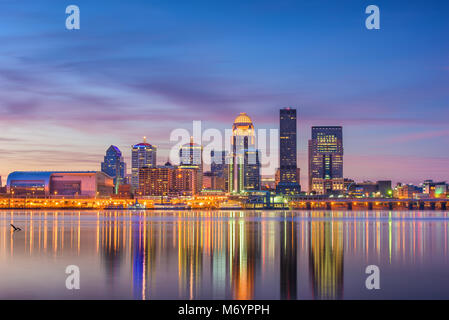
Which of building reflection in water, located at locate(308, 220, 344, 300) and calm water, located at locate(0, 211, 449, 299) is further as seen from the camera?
calm water, located at locate(0, 211, 449, 299)

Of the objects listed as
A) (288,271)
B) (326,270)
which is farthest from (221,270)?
(326,270)

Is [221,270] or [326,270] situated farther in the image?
[326,270]

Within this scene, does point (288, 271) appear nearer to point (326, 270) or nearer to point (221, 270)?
point (326, 270)

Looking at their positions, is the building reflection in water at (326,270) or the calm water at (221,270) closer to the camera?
the building reflection in water at (326,270)

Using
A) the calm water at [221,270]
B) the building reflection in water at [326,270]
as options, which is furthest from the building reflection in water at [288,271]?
the building reflection in water at [326,270]

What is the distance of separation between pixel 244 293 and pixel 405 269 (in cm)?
A: 1555

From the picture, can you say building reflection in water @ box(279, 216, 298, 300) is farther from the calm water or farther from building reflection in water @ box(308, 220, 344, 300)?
building reflection in water @ box(308, 220, 344, 300)

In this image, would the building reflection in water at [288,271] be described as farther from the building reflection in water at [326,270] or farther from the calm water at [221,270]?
the building reflection in water at [326,270]

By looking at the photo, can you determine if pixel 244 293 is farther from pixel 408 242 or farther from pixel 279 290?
pixel 408 242

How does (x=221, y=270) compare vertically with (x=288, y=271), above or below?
above

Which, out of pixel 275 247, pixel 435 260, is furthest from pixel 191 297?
pixel 275 247

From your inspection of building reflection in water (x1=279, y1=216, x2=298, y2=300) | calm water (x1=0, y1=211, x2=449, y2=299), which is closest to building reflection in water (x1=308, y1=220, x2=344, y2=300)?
calm water (x1=0, y1=211, x2=449, y2=299)
